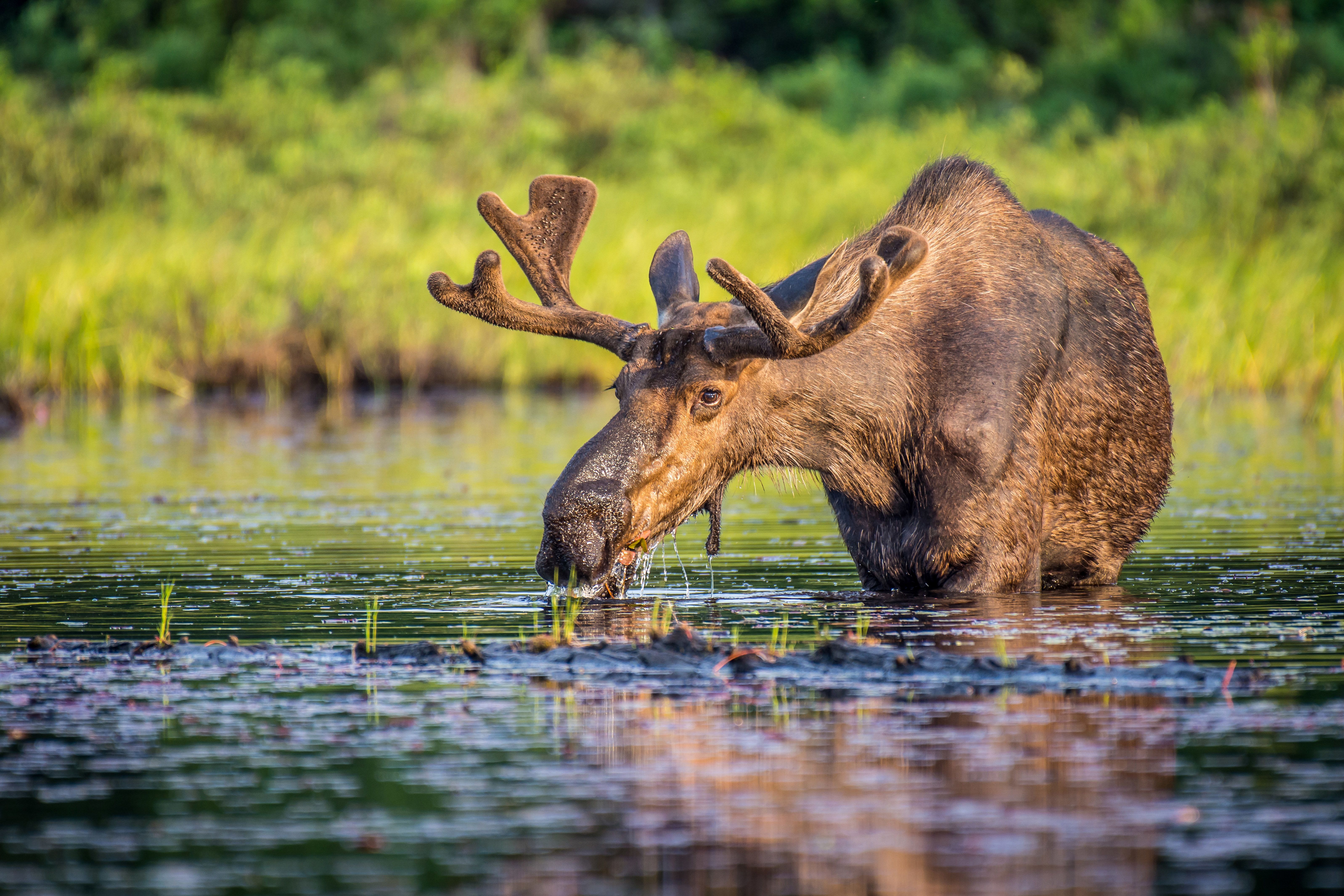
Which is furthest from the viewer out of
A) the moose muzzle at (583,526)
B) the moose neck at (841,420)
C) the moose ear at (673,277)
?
the moose ear at (673,277)

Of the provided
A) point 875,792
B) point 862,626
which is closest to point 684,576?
point 862,626

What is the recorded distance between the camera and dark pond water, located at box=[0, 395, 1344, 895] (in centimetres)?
382

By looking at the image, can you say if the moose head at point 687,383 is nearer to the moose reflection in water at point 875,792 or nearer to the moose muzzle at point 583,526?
the moose muzzle at point 583,526

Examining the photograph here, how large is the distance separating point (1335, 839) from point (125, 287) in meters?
16.9

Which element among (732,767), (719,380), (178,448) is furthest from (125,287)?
(732,767)

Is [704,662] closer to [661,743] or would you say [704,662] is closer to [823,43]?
[661,743]

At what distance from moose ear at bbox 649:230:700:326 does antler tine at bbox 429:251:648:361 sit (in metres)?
0.23

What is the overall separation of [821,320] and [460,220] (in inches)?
633

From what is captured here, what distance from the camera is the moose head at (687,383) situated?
6.93 m

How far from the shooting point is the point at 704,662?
5922mm

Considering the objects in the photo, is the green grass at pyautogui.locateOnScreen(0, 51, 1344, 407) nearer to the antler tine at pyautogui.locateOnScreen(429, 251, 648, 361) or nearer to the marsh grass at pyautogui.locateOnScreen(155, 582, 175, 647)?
the antler tine at pyautogui.locateOnScreen(429, 251, 648, 361)

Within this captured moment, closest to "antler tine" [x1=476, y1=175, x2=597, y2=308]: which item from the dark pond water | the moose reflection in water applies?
the dark pond water

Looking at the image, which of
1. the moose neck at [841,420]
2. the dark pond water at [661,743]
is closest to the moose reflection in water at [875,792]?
the dark pond water at [661,743]

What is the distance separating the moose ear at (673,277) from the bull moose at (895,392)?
13 mm
